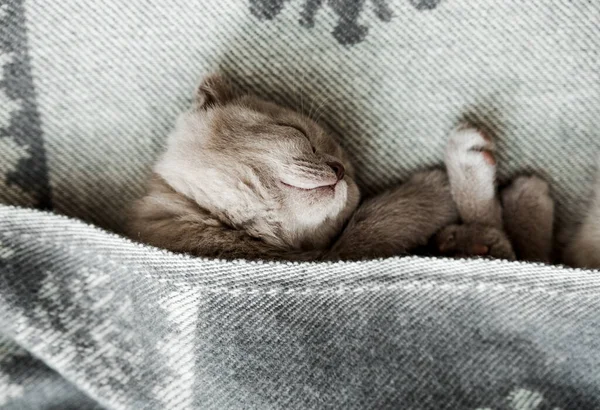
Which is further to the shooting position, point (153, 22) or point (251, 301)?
point (153, 22)

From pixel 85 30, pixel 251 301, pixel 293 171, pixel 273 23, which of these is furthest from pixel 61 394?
pixel 273 23

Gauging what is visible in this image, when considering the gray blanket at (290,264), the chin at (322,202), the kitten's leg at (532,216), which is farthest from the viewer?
the kitten's leg at (532,216)

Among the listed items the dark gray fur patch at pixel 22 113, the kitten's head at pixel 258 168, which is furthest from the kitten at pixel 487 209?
the dark gray fur patch at pixel 22 113

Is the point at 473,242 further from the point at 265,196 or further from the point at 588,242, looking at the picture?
the point at 265,196

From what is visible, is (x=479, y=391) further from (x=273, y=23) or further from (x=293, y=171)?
(x=273, y=23)

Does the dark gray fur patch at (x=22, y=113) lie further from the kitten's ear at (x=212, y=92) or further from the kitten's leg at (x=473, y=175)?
the kitten's leg at (x=473, y=175)

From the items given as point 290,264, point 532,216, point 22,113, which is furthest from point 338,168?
point 22,113

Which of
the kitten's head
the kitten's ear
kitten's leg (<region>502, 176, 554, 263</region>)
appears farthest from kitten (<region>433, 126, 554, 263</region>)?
the kitten's ear
